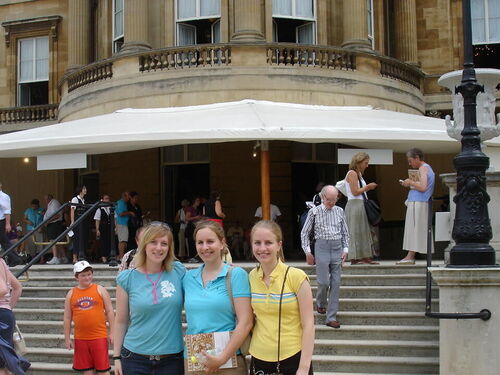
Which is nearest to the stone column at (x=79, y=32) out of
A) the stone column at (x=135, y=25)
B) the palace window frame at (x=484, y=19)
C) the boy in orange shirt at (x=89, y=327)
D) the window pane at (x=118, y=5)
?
the window pane at (x=118, y=5)

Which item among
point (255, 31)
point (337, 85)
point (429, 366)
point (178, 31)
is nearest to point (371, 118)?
point (337, 85)

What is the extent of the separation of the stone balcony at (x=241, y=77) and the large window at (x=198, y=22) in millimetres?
1218

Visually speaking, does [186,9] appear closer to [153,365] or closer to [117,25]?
[117,25]

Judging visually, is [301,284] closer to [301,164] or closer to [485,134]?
[485,134]

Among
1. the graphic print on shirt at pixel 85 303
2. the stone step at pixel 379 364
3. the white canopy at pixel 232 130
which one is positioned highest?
the white canopy at pixel 232 130

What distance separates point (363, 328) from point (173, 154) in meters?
11.1

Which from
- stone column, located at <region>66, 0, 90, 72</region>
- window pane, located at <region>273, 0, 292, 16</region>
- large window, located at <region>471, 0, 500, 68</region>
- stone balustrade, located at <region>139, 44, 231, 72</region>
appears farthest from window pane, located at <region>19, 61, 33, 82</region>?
large window, located at <region>471, 0, 500, 68</region>

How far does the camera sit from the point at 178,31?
17656 mm

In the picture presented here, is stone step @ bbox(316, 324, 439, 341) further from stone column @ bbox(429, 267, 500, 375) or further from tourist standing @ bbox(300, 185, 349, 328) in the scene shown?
stone column @ bbox(429, 267, 500, 375)

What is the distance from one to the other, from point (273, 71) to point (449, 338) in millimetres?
9878

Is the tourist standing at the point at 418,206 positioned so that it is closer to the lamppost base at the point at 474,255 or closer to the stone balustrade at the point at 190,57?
the lamppost base at the point at 474,255

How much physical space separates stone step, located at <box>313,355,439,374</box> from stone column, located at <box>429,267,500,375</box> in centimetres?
66

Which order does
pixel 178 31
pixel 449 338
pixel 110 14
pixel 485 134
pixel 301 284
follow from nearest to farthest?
pixel 301 284, pixel 449 338, pixel 485 134, pixel 178 31, pixel 110 14

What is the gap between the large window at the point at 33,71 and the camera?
2350cm
